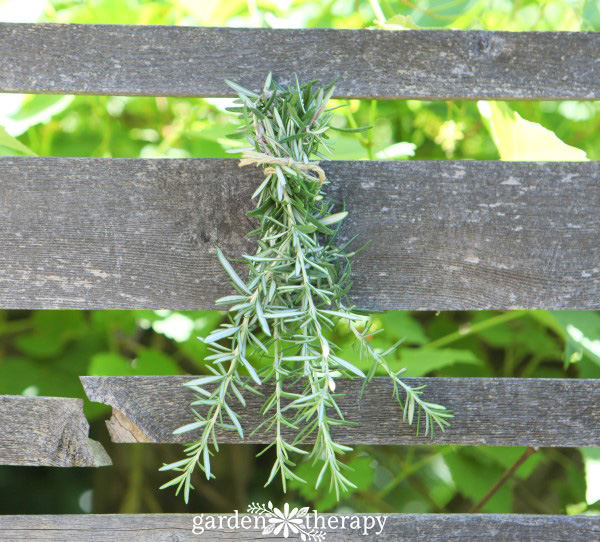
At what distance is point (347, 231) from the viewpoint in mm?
572

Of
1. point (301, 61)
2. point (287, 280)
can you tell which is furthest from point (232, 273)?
point (301, 61)

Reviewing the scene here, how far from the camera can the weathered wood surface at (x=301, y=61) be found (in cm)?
56

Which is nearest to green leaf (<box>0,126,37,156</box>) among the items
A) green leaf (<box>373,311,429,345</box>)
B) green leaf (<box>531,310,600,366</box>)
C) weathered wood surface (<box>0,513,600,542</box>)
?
weathered wood surface (<box>0,513,600,542</box>)

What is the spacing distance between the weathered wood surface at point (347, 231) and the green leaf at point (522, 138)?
8 centimetres

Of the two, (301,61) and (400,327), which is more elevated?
(301,61)

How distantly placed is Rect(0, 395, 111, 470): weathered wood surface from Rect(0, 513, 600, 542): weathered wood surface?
45 millimetres

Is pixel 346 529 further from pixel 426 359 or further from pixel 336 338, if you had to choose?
pixel 336 338

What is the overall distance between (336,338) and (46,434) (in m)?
0.45

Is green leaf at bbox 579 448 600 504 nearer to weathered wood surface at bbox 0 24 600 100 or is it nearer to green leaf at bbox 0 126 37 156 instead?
weathered wood surface at bbox 0 24 600 100

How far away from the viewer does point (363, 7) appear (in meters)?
1.05

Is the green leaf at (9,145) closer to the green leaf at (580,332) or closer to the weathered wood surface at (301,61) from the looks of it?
the weathered wood surface at (301,61)

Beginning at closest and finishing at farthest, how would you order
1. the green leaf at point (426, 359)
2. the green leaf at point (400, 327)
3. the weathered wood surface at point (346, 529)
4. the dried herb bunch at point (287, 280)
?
the dried herb bunch at point (287, 280) → the weathered wood surface at point (346, 529) → the green leaf at point (426, 359) → the green leaf at point (400, 327)

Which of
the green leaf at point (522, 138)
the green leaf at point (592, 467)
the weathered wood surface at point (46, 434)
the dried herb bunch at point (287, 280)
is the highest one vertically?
the green leaf at point (522, 138)

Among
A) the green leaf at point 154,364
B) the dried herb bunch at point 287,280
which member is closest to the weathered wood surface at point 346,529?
the dried herb bunch at point 287,280
